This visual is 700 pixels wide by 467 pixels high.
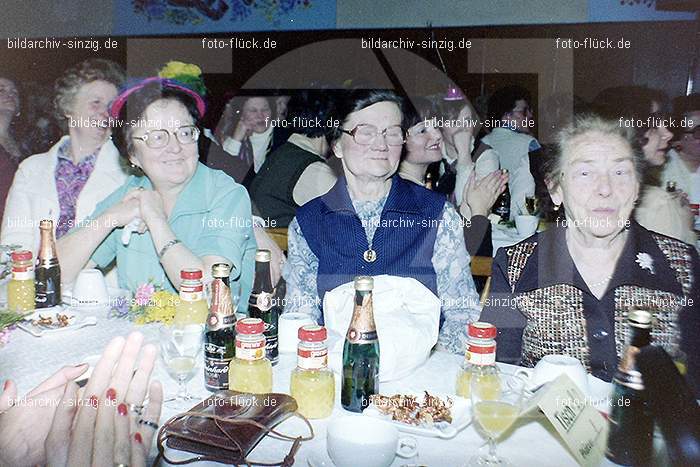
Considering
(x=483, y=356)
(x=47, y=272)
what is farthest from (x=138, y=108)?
(x=483, y=356)

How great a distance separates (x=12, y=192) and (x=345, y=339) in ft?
4.72

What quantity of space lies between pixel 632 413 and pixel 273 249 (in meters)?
1.23

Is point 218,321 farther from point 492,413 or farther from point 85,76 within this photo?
point 85,76

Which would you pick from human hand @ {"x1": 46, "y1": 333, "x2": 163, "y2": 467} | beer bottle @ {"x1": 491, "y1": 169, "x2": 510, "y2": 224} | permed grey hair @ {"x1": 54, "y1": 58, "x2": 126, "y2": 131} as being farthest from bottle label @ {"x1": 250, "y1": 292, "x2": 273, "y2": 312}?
permed grey hair @ {"x1": 54, "y1": 58, "x2": 126, "y2": 131}

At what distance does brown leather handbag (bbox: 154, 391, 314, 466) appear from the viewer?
1.01 metres

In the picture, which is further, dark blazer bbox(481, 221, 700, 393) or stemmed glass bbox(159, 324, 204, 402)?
dark blazer bbox(481, 221, 700, 393)

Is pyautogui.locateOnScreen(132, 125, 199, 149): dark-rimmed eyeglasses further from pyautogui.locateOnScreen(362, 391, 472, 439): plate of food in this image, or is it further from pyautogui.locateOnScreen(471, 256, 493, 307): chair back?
pyautogui.locateOnScreen(362, 391, 472, 439): plate of food

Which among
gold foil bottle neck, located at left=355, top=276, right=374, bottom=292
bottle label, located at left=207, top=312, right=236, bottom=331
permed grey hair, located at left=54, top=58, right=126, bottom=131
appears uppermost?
Answer: permed grey hair, located at left=54, top=58, right=126, bottom=131

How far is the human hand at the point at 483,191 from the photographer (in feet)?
6.92

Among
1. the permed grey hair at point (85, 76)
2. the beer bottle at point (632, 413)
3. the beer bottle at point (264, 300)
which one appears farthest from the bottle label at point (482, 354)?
the permed grey hair at point (85, 76)

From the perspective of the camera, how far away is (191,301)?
4.72ft

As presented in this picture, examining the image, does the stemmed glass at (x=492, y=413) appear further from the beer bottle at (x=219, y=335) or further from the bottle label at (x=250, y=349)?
the beer bottle at (x=219, y=335)

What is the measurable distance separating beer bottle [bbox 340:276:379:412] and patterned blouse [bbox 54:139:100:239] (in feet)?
4.24

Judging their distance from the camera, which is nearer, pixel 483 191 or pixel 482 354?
pixel 482 354
